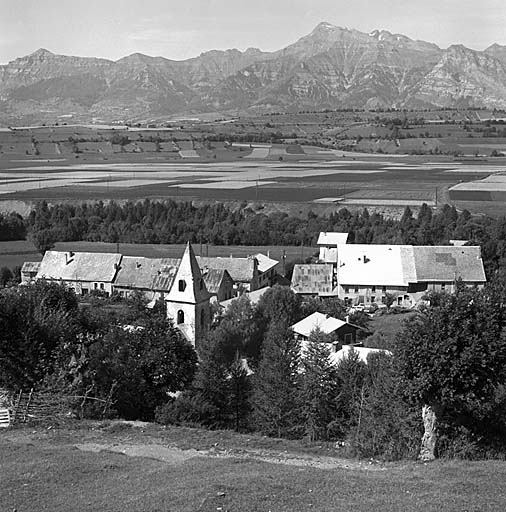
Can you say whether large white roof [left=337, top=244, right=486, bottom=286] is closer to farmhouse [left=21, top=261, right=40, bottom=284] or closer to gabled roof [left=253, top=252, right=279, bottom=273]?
gabled roof [left=253, top=252, right=279, bottom=273]

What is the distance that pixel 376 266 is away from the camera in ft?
229

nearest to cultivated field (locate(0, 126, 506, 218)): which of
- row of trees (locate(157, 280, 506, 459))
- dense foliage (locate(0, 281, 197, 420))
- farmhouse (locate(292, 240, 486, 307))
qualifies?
farmhouse (locate(292, 240, 486, 307))

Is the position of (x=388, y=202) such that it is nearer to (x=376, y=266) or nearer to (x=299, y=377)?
(x=376, y=266)

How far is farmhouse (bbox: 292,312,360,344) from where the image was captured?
48.0m

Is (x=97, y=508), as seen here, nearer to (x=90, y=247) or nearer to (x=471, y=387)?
(x=471, y=387)

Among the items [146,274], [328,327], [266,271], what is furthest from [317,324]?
[266,271]

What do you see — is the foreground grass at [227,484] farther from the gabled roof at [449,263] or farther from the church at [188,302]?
the gabled roof at [449,263]

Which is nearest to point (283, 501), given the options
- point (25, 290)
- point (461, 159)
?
point (25, 290)

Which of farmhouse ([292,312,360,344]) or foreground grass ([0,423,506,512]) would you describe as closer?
foreground grass ([0,423,506,512])

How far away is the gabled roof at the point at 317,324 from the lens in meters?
48.2

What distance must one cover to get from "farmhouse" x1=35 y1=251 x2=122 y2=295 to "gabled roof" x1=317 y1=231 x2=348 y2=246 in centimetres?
2371

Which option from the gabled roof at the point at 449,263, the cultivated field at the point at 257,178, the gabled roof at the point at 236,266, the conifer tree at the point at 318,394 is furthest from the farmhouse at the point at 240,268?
the cultivated field at the point at 257,178

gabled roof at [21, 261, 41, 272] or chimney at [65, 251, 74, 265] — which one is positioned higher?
chimney at [65, 251, 74, 265]

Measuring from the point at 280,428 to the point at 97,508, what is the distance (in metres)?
13.7
